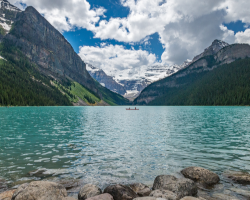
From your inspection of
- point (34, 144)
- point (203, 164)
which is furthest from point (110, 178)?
point (34, 144)

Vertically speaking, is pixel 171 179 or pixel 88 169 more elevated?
pixel 171 179

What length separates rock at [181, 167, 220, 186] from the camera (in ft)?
45.0

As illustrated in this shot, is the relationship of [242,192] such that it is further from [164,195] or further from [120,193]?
[120,193]

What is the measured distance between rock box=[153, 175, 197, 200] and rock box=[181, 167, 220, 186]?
2.20 metres

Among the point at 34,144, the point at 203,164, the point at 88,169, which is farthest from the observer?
the point at 34,144

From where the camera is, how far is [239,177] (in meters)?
14.0

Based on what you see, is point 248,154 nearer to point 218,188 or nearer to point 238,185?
point 238,185

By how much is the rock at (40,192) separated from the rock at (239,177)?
44.1 feet

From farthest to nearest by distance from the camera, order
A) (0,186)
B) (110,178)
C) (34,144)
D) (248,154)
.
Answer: (34,144) → (248,154) → (110,178) → (0,186)

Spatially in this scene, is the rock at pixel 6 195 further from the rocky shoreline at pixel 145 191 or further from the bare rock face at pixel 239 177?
the bare rock face at pixel 239 177

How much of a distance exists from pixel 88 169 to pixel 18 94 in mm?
182881

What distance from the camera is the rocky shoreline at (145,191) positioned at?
33.1 feet

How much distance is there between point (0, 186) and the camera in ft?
40.8

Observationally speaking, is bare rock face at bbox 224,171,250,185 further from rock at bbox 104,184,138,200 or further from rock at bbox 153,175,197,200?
rock at bbox 104,184,138,200
